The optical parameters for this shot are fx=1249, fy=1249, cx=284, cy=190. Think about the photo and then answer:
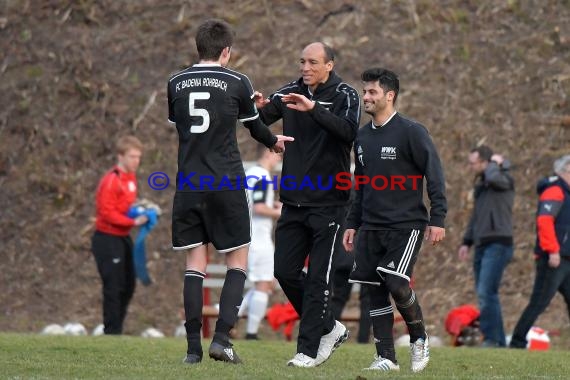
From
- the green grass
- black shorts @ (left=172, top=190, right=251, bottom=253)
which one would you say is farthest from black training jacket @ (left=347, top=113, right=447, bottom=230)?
the green grass

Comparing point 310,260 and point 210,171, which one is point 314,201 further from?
point 210,171

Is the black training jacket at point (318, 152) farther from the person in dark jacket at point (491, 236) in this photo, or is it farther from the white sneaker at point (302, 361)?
the person in dark jacket at point (491, 236)

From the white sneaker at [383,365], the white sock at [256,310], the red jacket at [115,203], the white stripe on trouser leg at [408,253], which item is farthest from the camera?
the white sock at [256,310]

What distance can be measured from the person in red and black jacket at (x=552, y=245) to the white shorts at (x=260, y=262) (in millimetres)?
2884

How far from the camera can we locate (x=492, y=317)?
47.4 ft

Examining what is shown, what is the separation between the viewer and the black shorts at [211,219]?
28.6ft


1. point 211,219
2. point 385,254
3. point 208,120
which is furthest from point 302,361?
point 208,120

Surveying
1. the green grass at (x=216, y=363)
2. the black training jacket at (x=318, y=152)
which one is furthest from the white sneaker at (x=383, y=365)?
the black training jacket at (x=318, y=152)

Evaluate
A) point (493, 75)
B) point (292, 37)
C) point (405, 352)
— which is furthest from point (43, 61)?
point (405, 352)

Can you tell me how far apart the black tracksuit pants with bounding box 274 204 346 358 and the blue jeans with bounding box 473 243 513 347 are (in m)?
5.47

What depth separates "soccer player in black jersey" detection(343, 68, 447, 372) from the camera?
893 centimetres

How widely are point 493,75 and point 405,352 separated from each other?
931 centimetres

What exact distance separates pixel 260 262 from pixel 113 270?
5.48 feet

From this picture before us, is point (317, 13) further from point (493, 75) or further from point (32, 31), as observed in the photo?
point (32, 31)
